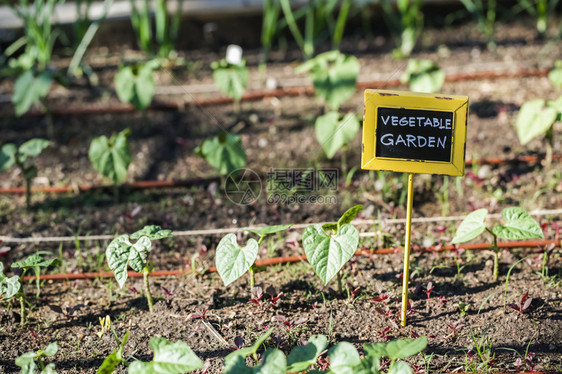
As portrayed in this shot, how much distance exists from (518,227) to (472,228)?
0.12 m

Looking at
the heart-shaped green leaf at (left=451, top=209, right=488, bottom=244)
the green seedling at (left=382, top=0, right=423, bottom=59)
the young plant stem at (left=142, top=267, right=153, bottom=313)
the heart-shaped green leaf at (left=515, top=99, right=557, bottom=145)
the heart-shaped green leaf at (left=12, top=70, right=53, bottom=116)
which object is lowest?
the young plant stem at (left=142, top=267, right=153, bottom=313)

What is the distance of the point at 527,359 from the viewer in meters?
1.44

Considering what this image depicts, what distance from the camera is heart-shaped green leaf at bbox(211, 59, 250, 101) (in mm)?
2539

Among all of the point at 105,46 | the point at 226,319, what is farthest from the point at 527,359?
the point at 105,46

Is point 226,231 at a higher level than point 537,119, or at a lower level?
lower

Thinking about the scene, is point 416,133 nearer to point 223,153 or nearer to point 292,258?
point 292,258

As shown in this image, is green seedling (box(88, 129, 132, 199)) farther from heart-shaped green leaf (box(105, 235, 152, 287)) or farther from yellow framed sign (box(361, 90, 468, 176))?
yellow framed sign (box(361, 90, 468, 176))

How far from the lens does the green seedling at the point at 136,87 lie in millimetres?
2484

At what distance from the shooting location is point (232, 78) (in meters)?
2.55

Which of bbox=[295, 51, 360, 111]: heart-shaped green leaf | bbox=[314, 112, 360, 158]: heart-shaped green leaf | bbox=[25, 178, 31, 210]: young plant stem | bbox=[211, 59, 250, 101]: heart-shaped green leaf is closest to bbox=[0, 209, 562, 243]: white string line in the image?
bbox=[25, 178, 31, 210]: young plant stem

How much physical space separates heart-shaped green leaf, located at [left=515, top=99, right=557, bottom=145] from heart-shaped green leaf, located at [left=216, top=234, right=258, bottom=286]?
1201 millimetres

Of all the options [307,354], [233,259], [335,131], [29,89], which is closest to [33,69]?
[29,89]

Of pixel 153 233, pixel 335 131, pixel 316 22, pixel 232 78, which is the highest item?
pixel 316 22

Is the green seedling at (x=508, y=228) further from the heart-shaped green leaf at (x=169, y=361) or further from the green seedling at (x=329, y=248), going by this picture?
the heart-shaped green leaf at (x=169, y=361)
